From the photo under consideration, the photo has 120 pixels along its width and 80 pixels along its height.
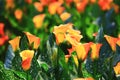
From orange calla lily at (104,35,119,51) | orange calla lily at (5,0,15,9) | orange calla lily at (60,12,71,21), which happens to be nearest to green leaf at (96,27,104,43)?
orange calla lily at (104,35,119,51)

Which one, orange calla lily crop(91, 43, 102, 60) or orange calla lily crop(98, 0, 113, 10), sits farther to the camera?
orange calla lily crop(98, 0, 113, 10)

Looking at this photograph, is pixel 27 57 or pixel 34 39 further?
pixel 34 39

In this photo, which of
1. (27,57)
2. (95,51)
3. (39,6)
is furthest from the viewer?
(39,6)

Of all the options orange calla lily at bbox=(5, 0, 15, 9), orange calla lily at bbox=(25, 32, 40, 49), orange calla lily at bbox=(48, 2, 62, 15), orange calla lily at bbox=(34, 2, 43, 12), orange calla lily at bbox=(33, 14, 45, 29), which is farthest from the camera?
orange calla lily at bbox=(5, 0, 15, 9)

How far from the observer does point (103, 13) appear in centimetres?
498

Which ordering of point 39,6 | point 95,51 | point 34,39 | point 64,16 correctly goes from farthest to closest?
point 39,6 → point 64,16 → point 34,39 → point 95,51

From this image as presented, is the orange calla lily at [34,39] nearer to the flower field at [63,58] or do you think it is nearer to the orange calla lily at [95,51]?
the flower field at [63,58]

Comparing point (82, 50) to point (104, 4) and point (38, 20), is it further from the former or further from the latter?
point (104, 4)

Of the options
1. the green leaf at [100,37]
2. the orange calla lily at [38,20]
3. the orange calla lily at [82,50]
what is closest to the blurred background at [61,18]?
the orange calla lily at [38,20]

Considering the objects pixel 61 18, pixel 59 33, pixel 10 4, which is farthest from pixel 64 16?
pixel 59 33

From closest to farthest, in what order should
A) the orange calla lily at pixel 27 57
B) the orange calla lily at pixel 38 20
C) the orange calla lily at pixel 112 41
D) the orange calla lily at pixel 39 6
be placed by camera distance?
1. the orange calla lily at pixel 27 57
2. the orange calla lily at pixel 112 41
3. the orange calla lily at pixel 38 20
4. the orange calla lily at pixel 39 6

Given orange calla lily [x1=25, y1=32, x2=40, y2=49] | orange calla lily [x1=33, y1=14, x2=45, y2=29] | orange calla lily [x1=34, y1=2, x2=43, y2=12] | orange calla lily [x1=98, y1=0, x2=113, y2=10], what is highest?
orange calla lily [x1=34, y1=2, x2=43, y2=12]

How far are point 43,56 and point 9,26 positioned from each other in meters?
2.52

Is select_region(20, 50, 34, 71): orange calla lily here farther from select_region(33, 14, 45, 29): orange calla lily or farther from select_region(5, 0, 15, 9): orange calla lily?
select_region(5, 0, 15, 9): orange calla lily
